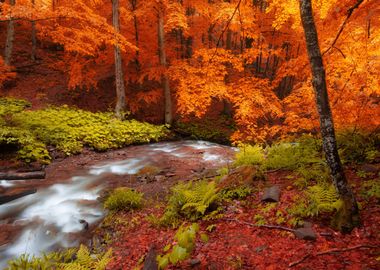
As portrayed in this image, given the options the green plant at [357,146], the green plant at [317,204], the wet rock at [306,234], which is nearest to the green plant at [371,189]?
the green plant at [317,204]

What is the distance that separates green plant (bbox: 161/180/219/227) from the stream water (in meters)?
1.86

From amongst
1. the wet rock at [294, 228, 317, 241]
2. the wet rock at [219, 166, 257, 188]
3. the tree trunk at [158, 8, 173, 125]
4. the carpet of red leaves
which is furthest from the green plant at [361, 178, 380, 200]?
the tree trunk at [158, 8, 173, 125]

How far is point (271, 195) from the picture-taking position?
5602 mm

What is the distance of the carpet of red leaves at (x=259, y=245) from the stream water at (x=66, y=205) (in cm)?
136

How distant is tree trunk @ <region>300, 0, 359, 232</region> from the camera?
4.14 m

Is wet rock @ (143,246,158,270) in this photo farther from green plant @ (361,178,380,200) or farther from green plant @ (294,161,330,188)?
green plant @ (361,178,380,200)

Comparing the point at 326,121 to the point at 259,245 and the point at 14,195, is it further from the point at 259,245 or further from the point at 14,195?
the point at 14,195

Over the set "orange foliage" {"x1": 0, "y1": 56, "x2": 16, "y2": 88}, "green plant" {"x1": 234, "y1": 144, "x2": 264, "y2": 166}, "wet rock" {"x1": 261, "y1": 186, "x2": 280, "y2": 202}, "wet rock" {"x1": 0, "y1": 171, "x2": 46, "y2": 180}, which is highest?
"orange foliage" {"x1": 0, "y1": 56, "x2": 16, "y2": 88}

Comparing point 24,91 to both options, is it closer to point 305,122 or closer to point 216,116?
point 216,116

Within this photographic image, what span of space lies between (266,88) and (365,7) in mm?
9692

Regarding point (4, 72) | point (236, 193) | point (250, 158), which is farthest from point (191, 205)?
point (4, 72)

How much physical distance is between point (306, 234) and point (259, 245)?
0.69 metres

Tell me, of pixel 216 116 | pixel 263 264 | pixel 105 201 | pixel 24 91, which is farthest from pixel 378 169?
pixel 24 91

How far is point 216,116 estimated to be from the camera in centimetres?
1958
